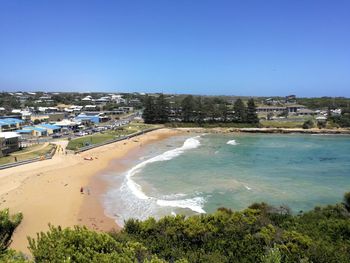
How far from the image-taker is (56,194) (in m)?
27.9

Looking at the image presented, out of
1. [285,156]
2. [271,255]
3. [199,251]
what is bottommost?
[285,156]

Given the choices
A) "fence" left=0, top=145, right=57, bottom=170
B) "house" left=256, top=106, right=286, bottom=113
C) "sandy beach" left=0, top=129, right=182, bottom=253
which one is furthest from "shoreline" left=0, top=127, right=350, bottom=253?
"house" left=256, top=106, right=286, bottom=113

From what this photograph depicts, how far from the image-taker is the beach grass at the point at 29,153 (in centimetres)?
3822

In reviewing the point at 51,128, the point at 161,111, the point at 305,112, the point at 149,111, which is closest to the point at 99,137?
the point at 51,128

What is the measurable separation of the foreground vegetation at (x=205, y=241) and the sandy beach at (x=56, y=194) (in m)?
7.30

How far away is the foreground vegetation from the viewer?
34.2 feet

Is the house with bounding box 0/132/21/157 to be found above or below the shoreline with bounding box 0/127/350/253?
above

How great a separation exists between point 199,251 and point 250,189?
1782 cm

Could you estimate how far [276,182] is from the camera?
3319 cm

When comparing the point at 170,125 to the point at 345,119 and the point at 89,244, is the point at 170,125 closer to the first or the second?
the point at 345,119

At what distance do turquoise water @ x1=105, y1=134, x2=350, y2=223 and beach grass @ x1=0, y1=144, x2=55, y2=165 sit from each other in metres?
12.0

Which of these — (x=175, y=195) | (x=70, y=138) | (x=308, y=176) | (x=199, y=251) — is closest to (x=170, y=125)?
(x=70, y=138)

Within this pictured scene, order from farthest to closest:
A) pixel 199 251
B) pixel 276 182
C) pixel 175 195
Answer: pixel 276 182 → pixel 175 195 → pixel 199 251

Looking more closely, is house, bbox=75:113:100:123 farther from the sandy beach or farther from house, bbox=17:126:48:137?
the sandy beach
